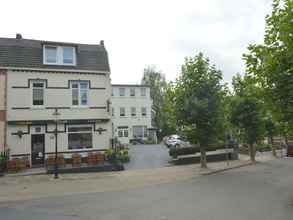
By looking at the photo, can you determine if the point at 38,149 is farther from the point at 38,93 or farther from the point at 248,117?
the point at 248,117

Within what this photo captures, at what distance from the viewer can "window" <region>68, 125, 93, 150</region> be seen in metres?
19.2

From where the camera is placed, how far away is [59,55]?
65.0 feet

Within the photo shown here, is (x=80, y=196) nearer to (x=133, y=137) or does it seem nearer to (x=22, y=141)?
(x=22, y=141)

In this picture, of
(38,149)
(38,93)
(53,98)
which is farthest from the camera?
(53,98)

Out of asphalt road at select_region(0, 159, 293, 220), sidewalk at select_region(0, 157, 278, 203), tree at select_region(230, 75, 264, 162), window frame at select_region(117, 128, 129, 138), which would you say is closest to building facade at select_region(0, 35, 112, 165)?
sidewalk at select_region(0, 157, 278, 203)

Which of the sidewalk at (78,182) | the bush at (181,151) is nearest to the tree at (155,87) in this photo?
the bush at (181,151)

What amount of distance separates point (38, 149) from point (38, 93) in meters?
3.99

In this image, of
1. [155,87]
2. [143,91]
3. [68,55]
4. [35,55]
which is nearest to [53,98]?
[35,55]

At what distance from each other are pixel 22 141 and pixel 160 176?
986 cm

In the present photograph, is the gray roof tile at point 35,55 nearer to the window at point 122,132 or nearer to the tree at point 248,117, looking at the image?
the tree at point 248,117

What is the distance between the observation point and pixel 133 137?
42.8m

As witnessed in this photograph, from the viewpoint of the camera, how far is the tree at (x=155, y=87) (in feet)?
182

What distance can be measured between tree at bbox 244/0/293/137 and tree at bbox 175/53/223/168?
26.6ft

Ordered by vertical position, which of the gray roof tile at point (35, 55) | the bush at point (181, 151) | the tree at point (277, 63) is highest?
the gray roof tile at point (35, 55)
